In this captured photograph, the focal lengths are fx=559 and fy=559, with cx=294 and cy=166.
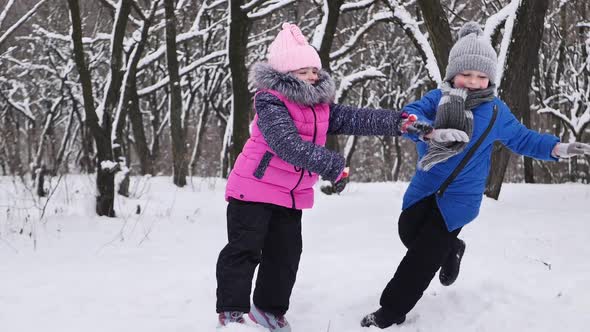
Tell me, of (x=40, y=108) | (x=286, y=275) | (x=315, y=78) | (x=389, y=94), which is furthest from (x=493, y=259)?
(x=40, y=108)

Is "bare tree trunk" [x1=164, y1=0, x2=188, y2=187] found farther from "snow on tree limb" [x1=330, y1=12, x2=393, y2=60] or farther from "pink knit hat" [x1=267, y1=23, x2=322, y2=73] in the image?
"pink knit hat" [x1=267, y1=23, x2=322, y2=73]

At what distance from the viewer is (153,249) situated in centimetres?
512

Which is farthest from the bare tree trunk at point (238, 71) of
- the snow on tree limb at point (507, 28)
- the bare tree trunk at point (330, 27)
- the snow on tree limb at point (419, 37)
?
the snow on tree limb at point (507, 28)

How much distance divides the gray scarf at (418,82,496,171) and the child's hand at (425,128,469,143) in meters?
0.07

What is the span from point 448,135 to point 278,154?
79 centimetres

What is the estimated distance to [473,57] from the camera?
2832mm

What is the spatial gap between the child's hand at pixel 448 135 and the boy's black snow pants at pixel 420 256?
0.47 m

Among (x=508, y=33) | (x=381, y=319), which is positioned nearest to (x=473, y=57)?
(x=381, y=319)

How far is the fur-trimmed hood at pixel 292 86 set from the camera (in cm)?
264

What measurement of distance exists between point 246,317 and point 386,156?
810 inches

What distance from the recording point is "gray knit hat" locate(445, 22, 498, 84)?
2.83m

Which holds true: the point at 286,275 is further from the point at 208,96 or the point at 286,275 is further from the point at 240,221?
the point at 208,96

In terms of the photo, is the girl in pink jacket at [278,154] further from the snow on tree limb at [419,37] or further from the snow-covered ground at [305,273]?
the snow on tree limb at [419,37]

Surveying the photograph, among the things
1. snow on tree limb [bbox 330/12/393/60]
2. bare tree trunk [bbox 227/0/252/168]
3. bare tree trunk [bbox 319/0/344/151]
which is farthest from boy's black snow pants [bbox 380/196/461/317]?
snow on tree limb [bbox 330/12/393/60]
